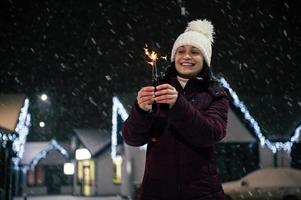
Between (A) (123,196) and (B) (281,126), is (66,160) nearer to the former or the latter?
(A) (123,196)

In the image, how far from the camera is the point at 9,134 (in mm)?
17594

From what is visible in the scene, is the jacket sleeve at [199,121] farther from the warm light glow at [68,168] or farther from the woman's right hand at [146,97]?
the warm light glow at [68,168]

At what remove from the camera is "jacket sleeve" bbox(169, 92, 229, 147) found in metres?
2.00

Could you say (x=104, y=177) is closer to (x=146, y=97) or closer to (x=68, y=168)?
(x=68, y=168)

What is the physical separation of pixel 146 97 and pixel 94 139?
3920 cm

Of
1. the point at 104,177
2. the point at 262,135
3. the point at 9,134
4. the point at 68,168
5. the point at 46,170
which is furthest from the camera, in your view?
the point at 46,170

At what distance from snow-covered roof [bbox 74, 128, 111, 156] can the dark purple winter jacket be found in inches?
1422

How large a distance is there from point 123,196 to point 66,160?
19172 millimetres

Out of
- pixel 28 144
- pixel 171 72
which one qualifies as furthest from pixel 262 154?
pixel 28 144

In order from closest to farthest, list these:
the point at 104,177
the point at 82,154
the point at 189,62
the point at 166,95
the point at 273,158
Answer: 1. the point at 166,95
2. the point at 189,62
3. the point at 273,158
4. the point at 104,177
5. the point at 82,154

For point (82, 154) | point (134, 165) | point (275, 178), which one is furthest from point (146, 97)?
point (82, 154)

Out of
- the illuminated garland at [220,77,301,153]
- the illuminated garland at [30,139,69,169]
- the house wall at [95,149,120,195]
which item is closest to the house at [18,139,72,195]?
the illuminated garland at [30,139,69,169]

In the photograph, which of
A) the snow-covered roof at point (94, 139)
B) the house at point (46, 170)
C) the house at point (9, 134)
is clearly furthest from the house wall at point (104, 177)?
the house at point (9, 134)

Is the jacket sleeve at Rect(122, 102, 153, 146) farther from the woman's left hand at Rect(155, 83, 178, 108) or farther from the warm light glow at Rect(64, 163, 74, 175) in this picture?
the warm light glow at Rect(64, 163, 74, 175)
